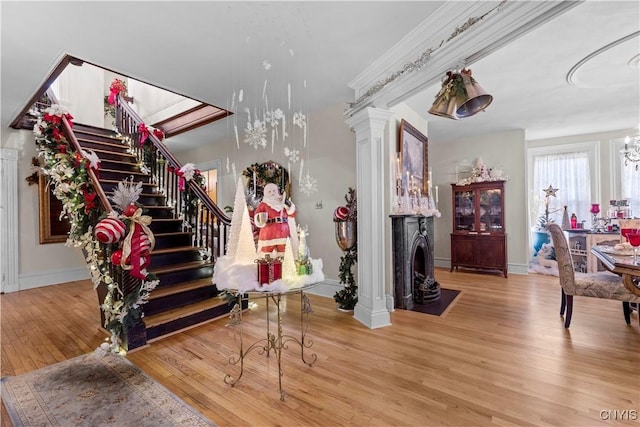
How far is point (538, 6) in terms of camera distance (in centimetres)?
158

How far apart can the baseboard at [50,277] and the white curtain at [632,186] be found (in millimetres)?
10656

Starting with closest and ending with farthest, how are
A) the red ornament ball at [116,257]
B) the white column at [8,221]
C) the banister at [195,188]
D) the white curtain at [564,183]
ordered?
the red ornament ball at [116,257]
the banister at [195,188]
the white column at [8,221]
the white curtain at [564,183]

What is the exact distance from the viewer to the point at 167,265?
147 inches

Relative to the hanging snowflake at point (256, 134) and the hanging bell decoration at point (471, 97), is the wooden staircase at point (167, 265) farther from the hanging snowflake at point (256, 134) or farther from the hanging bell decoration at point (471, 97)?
the hanging bell decoration at point (471, 97)

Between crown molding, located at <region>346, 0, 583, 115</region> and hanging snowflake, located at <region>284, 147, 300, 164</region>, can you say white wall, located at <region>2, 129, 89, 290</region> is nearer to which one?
hanging snowflake, located at <region>284, 147, 300, 164</region>

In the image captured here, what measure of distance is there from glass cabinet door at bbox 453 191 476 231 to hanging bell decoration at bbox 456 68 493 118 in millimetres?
3959

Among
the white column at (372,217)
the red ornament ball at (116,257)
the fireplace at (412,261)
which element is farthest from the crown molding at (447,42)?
the red ornament ball at (116,257)

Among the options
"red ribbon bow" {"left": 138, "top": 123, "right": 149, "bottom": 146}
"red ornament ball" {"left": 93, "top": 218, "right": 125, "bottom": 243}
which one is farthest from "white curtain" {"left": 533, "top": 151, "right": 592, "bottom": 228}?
"red ribbon bow" {"left": 138, "top": 123, "right": 149, "bottom": 146}

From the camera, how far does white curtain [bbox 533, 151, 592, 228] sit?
582 cm

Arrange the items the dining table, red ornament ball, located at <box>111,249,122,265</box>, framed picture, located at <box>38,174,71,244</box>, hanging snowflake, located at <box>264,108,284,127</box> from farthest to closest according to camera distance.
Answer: framed picture, located at <box>38,174,71,244</box>
hanging snowflake, located at <box>264,108,284,127</box>
red ornament ball, located at <box>111,249,122,265</box>
the dining table

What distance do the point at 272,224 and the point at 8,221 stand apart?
551 centimetres

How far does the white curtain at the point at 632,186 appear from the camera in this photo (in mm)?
5336

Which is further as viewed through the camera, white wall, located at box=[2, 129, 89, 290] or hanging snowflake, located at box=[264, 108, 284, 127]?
white wall, located at box=[2, 129, 89, 290]

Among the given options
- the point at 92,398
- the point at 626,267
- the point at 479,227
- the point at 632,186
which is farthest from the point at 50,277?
the point at 632,186
